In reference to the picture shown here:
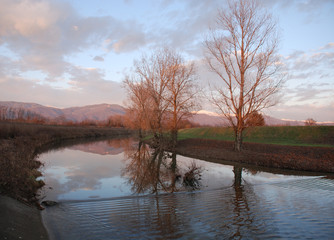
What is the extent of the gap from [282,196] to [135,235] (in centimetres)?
640

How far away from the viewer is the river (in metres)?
5.41

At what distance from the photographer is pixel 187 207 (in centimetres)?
727

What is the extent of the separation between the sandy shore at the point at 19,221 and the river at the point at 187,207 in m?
0.30

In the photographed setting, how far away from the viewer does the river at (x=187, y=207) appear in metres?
5.41

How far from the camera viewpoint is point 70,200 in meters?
8.04

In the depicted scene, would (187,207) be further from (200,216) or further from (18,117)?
(18,117)

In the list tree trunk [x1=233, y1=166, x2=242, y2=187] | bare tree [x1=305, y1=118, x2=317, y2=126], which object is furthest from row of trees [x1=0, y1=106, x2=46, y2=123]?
bare tree [x1=305, y1=118, x2=317, y2=126]

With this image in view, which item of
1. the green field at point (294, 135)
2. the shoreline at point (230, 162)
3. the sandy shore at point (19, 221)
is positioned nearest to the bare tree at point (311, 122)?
the green field at point (294, 135)

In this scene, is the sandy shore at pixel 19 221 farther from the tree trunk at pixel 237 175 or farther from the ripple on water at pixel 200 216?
the tree trunk at pixel 237 175

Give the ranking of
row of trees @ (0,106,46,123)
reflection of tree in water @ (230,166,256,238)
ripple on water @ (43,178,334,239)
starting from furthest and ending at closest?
row of trees @ (0,106,46,123) < reflection of tree in water @ (230,166,256,238) < ripple on water @ (43,178,334,239)

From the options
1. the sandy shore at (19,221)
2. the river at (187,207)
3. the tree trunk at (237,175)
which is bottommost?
the tree trunk at (237,175)

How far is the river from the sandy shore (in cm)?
30

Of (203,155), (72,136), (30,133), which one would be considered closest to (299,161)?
(203,155)

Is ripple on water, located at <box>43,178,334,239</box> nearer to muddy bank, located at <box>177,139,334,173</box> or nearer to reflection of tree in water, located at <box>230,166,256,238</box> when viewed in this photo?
reflection of tree in water, located at <box>230,166,256,238</box>
